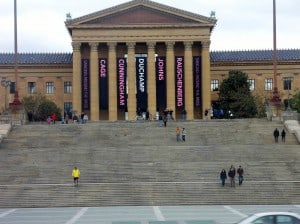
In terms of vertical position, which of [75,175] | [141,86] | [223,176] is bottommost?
[223,176]

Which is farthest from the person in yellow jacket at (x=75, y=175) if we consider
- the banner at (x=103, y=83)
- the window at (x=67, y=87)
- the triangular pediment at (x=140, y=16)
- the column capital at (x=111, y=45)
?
the window at (x=67, y=87)

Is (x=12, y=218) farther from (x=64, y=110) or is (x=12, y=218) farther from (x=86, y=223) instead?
(x=64, y=110)

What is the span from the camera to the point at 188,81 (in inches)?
3861

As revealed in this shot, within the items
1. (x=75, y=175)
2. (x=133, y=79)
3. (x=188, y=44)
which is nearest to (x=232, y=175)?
(x=75, y=175)

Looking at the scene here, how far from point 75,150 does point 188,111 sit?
41619 mm

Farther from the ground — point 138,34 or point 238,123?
point 138,34

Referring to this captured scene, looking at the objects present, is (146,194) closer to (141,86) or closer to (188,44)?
(141,86)

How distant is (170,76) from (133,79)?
4.39 meters

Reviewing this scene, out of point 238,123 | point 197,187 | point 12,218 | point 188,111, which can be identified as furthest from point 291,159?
point 188,111

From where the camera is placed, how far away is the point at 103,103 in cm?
9869

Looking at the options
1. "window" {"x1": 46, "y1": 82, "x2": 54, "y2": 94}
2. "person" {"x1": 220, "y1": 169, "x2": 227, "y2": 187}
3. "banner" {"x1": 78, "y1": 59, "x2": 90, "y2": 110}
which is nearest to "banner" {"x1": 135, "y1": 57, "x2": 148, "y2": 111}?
"banner" {"x1": 78, "y1": 59, "x2": 90, "y2": 110}

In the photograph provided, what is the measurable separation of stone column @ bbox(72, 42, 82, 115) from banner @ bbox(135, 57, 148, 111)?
7.00m

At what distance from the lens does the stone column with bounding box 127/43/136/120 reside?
321ft

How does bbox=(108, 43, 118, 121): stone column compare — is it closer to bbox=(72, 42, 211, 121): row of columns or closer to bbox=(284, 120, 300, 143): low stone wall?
bbox=(72, 42, 211, 121): row of columns
